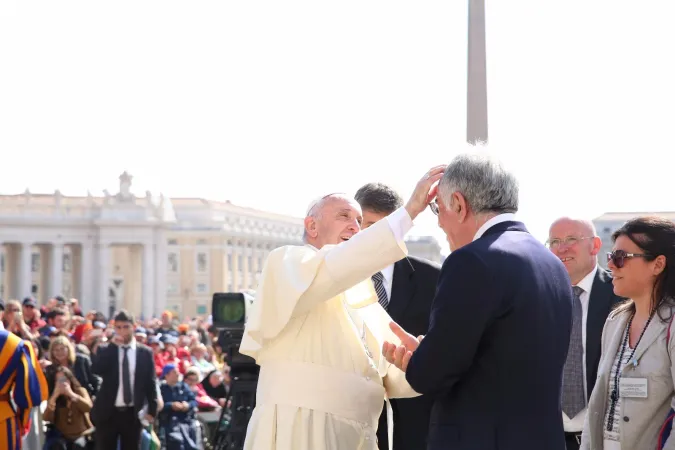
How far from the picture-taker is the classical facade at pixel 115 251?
94812mm

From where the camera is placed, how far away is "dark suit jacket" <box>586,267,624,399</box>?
5352mm

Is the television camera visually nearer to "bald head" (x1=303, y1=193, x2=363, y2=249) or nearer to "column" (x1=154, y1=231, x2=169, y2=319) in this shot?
"bald head" (x1=303, y1=193, x2=363, y2=249)

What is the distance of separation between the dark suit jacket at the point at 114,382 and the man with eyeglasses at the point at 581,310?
24.0ft

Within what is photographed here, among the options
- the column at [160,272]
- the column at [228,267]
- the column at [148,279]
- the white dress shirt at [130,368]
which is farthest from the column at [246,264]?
the white dress shirt at [130,368]

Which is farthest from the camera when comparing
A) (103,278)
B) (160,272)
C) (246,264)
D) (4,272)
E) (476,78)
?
(246,264)

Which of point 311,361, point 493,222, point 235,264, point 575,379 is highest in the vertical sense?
point 235,264

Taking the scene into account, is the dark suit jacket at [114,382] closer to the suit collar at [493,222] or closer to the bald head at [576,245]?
the bald head at [576,245]

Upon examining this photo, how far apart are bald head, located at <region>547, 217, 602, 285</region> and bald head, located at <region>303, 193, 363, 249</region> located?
1.51m

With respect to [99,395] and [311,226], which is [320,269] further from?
[99,395]

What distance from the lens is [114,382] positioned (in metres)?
12.0

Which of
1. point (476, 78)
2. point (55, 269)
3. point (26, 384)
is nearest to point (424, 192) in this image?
point (476, 78)

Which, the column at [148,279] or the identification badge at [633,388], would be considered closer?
the identification badge at [633,388]

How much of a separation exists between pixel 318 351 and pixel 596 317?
172 centimetres

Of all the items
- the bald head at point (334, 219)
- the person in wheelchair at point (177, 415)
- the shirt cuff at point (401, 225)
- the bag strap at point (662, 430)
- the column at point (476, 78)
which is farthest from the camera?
the person in wheelchair at point (177, 415)
